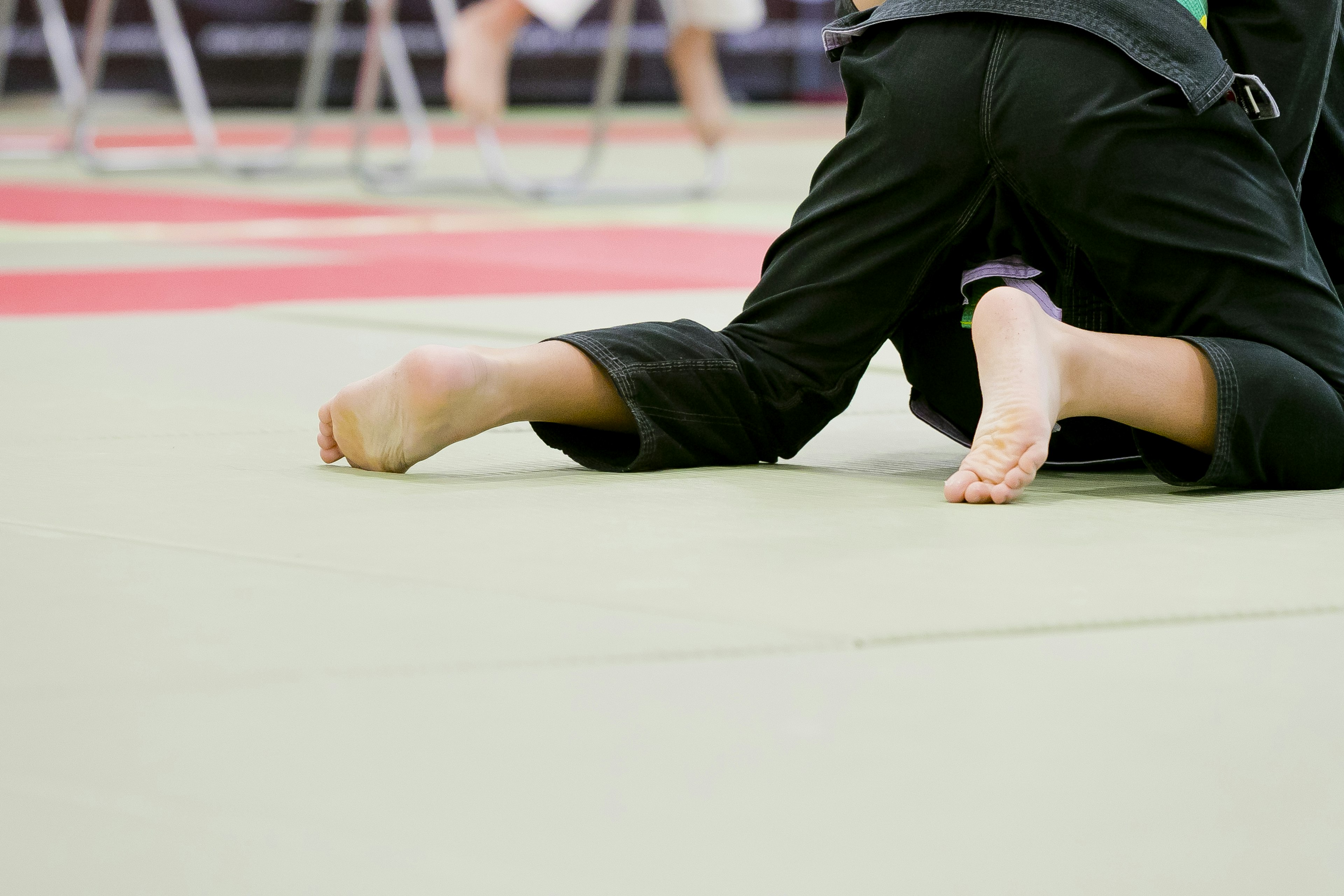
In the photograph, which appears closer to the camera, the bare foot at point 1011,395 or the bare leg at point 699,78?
the bare foot at point 1011,395

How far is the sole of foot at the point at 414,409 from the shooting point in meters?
1.48

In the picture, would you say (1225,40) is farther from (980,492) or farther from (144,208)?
(144,208)

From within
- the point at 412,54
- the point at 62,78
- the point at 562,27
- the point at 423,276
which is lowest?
the point at 412,54

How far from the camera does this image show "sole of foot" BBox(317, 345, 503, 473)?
1.48 m

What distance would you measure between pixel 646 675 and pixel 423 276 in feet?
8.07

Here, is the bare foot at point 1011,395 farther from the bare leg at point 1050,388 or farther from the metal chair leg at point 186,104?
the metal chair leg at point 186,104

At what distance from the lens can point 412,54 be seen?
34.1ft

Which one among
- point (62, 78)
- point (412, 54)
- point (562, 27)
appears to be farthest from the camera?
point (412, 54)

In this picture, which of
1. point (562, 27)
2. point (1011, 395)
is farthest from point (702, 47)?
point (1011, 395)

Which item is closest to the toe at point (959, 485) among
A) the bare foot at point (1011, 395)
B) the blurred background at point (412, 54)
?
the bare foot at point (1011, 395)

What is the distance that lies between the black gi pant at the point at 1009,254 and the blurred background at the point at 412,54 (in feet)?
29.2

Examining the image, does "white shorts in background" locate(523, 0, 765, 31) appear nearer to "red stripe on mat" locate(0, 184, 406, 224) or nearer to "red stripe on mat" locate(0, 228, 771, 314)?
"red stripe on mat" locate(0, 184, 406, 224)

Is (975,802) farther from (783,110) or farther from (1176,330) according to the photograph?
(783,110)

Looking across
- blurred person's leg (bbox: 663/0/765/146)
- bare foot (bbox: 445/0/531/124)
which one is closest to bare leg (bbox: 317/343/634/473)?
bare foot (bbox: 445/0/531/124)
